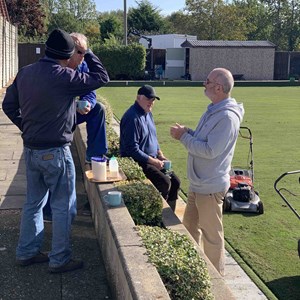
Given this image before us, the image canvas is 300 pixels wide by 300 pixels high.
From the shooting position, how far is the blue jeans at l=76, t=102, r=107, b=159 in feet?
18.7

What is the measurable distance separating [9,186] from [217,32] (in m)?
53.1

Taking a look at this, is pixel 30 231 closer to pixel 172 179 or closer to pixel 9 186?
pixel 172 179

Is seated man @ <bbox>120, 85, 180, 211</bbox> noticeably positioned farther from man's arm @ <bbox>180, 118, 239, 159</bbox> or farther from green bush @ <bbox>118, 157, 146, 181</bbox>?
man's arm @ <bbox>180, 118, 239, 159</bbox>

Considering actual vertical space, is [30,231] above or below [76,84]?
below

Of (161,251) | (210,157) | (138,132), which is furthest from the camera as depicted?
(138,132)

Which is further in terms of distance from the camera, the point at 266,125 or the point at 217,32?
the point at 217,32

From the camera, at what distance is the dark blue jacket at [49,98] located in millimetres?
3646

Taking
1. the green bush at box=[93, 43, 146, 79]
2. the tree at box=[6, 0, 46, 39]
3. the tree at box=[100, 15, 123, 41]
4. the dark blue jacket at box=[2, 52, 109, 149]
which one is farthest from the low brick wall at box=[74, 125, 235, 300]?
the tree at box=[100, 15, 123, 41]

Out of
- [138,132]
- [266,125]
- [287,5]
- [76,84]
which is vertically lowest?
[266,125]

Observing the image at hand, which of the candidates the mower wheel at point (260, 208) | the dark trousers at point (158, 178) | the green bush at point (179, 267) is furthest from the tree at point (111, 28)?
the green bush at point (179, 267)

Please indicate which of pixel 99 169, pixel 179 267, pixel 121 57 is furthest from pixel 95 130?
pixel 121 57

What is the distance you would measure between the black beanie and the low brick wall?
1.27 metres

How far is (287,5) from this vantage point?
205ft

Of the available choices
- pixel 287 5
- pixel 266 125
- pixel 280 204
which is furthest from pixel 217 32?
pixel 280 204
